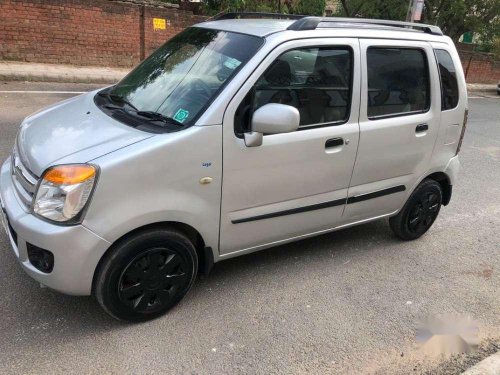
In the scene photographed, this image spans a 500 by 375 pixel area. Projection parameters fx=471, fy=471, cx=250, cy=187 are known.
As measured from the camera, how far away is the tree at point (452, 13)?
2069 centimetres

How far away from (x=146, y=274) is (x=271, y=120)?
3.98 ft

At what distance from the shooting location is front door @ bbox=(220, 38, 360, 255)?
301cm

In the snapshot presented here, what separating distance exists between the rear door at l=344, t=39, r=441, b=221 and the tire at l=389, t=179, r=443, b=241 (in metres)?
0.16

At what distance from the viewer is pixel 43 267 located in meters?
2.69

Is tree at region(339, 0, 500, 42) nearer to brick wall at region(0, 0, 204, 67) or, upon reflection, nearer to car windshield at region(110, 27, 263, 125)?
brick wall at region(0, 0, 204, 67)

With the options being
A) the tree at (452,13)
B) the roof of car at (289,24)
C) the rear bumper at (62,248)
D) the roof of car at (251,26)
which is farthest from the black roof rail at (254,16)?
the tree at (452,13)

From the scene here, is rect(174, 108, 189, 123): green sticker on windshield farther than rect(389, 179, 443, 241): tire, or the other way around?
rect(389, 179, 443, 241): tire

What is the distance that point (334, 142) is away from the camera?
339cm

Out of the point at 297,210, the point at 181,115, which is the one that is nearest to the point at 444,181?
the point at 297,210

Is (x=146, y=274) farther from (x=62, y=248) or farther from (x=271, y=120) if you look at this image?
(x=271, y=120)

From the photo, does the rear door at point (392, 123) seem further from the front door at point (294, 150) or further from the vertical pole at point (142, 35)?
the vertical pole at point (142, 35)

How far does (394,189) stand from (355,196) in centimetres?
46

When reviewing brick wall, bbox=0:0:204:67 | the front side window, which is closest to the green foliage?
brick wall, bbox=0:0:204:67

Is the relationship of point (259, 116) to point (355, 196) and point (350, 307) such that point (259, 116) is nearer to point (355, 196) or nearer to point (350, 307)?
point (355, 196)
